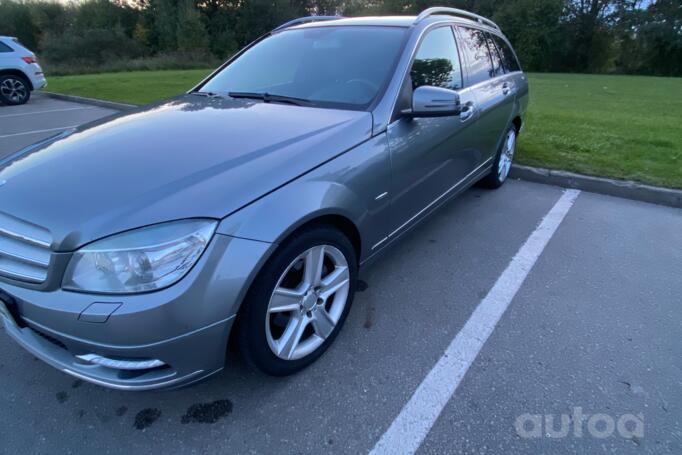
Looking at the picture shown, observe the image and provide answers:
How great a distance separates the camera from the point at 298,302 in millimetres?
1929

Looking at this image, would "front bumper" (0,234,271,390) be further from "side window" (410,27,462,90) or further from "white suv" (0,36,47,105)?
"white suv" (0,36,47,105)

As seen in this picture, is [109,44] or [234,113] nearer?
[234,113]

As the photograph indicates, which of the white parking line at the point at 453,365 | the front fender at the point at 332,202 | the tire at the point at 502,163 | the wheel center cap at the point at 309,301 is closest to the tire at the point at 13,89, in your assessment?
the tire at the point at 502,163

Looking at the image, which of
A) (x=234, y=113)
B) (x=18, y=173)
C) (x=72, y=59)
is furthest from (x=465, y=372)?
(x=72, y=59)

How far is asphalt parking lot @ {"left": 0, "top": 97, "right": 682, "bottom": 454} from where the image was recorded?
68.6 inches

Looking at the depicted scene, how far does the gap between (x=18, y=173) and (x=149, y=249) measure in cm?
95

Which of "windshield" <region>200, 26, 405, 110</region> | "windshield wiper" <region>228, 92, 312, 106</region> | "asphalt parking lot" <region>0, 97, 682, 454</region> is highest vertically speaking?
"windshield" <region>200, 26, 405, 110</region>

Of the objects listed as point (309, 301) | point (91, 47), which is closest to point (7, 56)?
point (309, 301)

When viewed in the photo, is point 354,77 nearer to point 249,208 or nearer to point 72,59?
point 249,208

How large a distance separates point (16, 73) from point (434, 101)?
40.9 ft

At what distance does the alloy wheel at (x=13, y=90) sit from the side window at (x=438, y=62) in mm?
12069

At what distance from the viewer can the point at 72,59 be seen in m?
29.2

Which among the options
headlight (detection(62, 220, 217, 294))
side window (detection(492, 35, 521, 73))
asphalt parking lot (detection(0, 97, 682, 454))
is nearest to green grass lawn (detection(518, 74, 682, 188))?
side window (detection(492, 35, 521, 73))

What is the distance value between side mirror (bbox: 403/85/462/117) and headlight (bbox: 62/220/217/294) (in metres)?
1.52
